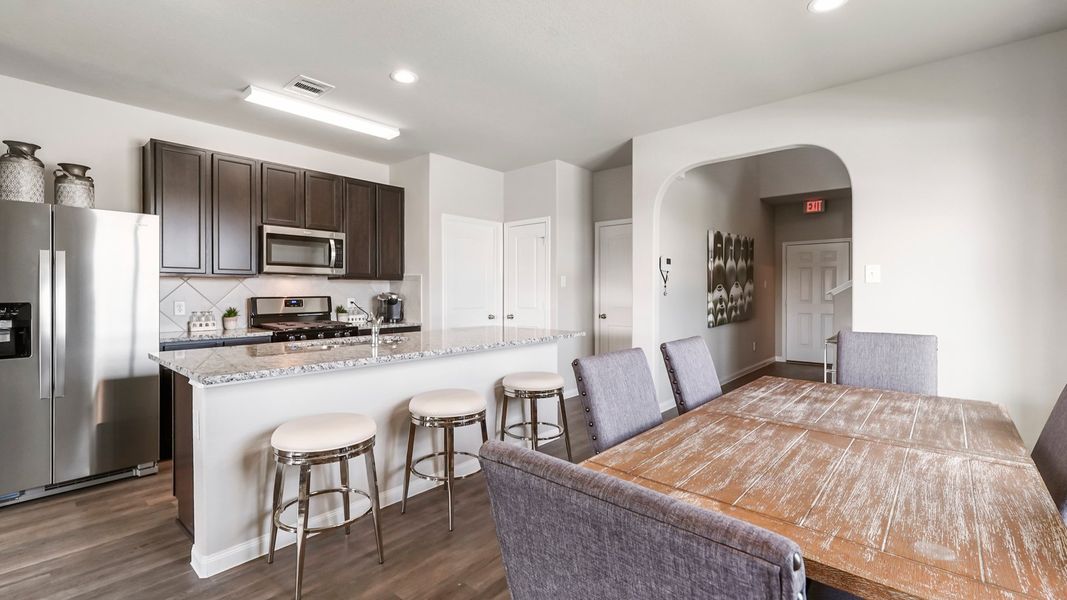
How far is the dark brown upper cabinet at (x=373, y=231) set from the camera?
4574 mm

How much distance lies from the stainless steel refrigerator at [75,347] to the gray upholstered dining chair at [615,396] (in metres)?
3.04

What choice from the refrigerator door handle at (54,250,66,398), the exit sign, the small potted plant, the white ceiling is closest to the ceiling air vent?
the white ceiling

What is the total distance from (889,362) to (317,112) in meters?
3.94

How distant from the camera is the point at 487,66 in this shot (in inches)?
113

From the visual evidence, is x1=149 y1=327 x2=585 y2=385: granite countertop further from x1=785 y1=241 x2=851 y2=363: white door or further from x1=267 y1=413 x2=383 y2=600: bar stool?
x1=785 y1=241 x2=851 y2=363: white door

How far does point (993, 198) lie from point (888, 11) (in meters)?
1.31

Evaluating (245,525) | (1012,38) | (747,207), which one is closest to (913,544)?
(245,525)

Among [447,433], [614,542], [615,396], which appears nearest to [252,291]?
[447,433]

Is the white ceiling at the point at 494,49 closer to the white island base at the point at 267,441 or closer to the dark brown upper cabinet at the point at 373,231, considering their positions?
the dark brown upper cabinet at the point at 373,231

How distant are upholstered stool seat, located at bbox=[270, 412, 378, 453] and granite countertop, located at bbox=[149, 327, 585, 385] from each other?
0.72ft

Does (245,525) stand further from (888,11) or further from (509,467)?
(888,11)

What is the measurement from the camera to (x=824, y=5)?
2.27 metres

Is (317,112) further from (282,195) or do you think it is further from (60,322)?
(60,322)

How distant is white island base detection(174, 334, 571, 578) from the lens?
78.2 inches
